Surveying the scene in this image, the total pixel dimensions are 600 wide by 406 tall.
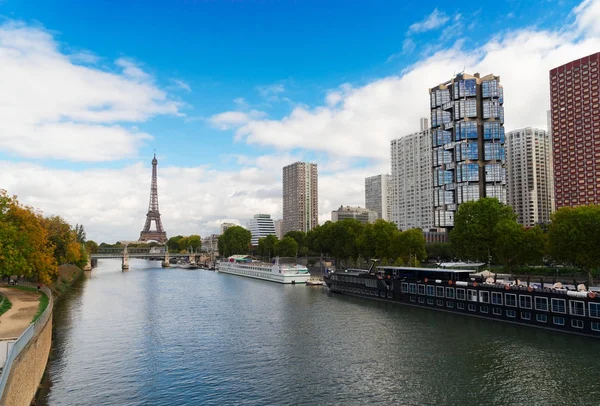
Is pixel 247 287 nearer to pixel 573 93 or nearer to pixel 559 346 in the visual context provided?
pixel 559 346

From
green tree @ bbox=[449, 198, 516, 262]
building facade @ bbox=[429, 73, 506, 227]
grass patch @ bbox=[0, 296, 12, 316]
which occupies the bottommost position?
grass patch @ bbox=[0, 296, 12, 316]

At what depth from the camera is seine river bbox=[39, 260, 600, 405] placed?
1393 inches

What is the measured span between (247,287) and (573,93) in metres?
156

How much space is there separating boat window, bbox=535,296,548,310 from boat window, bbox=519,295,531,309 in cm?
108

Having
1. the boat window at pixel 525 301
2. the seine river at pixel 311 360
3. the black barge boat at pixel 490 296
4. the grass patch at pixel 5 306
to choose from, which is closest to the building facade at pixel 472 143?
the black barge boat at pixel 490 296

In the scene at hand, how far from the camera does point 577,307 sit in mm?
52156

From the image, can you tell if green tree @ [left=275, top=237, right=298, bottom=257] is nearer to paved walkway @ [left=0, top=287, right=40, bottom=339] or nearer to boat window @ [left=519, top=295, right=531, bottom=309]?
paved walkway @ [left=0, top=287, right=40, bottom=339]

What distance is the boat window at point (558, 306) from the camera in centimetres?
5359

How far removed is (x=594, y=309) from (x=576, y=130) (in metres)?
161

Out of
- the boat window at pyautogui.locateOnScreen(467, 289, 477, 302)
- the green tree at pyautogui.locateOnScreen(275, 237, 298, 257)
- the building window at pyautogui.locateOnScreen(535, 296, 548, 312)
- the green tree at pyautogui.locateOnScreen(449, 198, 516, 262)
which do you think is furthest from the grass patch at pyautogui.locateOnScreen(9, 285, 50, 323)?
the green tree at pyautogui.locateOnScreen(275, 237, 298, 257)

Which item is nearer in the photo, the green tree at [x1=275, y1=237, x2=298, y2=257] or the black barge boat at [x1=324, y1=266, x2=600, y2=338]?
the black barge boat at [x1=324, y1=266, x2=600, y2=338]

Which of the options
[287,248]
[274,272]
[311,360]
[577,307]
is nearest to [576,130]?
[287,248]

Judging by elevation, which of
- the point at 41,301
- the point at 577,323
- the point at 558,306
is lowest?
the point at 577,323

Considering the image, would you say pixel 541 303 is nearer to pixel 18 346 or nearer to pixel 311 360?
pixel 311 360
